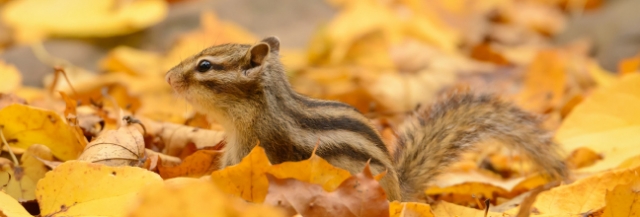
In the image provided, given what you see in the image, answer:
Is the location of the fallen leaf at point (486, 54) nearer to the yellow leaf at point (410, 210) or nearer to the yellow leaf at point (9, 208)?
the yellow leaf at point (410, 210)

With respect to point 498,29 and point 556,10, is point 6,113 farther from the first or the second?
point 556,10

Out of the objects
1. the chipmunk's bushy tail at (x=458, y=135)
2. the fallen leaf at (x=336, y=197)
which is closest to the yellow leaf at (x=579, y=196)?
the chipmunk's bushy tail at (x=458, y=135)

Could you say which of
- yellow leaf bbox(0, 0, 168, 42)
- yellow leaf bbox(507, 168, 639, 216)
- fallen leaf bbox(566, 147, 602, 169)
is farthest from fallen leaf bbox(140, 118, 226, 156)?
yellow leaf bbox(0, 0, 168, 42)

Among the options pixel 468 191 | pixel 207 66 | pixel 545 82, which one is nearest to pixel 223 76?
pixel 207 66

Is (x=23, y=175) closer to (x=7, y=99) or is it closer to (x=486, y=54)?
(x=7, y=99)

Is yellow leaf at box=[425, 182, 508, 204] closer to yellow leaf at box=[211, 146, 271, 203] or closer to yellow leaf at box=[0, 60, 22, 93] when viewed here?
yellow leaf at box=[211, 146, 271, 203]

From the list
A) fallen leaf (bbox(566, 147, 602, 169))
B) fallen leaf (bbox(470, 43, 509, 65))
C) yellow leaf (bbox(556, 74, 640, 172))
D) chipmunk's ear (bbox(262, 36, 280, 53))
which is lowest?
chipmunk's ear (bbox(262, 36, 280, 53))

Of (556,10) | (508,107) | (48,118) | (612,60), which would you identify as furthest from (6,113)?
(556,10)
